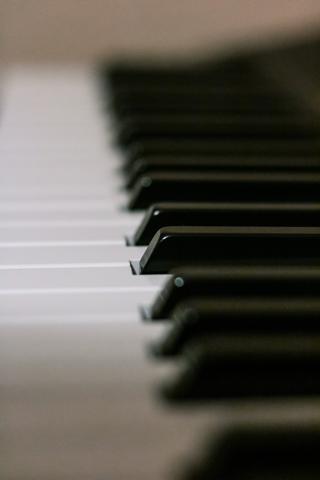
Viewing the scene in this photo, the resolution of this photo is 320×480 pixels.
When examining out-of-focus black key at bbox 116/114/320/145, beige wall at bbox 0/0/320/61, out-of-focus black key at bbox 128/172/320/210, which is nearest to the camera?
out-of-focus black key at bbox 128/172/320/210

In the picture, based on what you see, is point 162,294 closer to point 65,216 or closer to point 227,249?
point 227,249

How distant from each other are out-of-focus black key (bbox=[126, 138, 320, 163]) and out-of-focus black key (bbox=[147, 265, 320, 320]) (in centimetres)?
44

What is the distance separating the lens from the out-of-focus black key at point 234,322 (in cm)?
51

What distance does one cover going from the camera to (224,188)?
0.85 meters

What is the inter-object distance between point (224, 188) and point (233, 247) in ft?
0.61

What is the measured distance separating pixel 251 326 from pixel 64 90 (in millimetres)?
1128

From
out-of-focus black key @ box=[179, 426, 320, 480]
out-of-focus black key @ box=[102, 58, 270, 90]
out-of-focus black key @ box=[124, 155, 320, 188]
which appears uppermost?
out-of-focus black key @ box=[102, 58, 270, 90]

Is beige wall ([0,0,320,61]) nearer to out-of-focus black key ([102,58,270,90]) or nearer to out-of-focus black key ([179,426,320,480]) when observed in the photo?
out-of-focus black key ([102,58,270,90])

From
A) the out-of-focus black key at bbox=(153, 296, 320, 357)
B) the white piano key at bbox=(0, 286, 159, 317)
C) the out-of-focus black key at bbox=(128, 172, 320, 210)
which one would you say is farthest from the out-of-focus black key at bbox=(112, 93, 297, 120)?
the out-of-focus black key at bbox=(153, 296, 320, 357)

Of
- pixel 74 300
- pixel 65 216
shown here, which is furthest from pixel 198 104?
pixel 74 300

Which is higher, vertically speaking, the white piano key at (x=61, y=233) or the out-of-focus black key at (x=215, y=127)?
the out-of-focus black key at (x=215, y=127)

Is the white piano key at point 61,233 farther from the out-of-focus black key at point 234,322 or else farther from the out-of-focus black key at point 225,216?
the out-of-focus black key at point 234,322

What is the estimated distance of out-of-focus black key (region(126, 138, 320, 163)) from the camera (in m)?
1.02

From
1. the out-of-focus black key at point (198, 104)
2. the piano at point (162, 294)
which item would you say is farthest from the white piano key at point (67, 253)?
the out-of-focus black key at point (198, 104)
